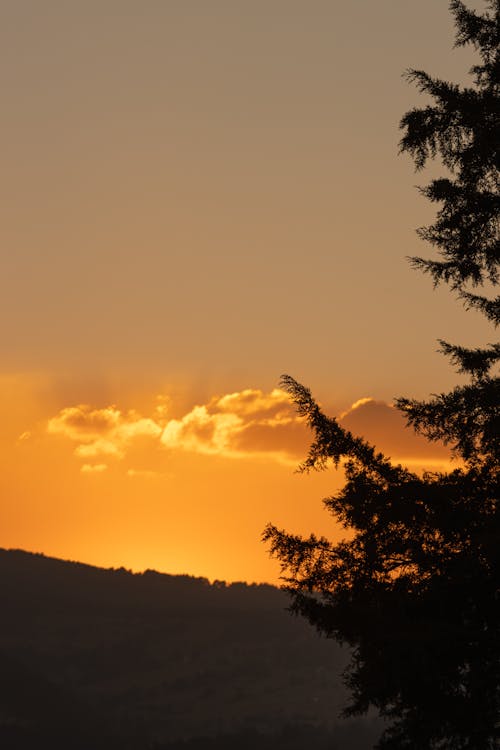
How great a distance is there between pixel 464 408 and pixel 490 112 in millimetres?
5402

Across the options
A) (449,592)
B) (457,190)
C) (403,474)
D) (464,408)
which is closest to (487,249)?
(457,190)

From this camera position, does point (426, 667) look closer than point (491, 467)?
Yes

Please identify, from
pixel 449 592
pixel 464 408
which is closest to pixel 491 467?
pixel 464 408

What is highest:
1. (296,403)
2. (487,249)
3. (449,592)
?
(487,249)

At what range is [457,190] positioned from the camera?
2317 centimetres

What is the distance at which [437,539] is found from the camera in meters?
21.6

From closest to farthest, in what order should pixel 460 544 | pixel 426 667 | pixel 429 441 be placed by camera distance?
pixel 426 667
pixel 460 544
pixel 429 441

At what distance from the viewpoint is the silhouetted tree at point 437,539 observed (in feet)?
67.7

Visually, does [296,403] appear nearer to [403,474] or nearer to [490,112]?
[403,474]

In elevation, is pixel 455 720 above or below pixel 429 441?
below

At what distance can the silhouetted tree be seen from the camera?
20.6 m

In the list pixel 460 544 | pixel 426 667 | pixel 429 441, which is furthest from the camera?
pixel 429 441

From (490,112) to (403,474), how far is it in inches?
266

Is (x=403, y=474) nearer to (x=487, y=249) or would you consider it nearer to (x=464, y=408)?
(x=464, y=408)
